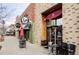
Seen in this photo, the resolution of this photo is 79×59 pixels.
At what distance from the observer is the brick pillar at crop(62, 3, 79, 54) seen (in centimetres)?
301

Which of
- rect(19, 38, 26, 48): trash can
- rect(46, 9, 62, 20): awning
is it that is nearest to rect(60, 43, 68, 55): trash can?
rect(46, 9, 62, 20): awning

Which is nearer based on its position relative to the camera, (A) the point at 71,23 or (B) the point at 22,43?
(A) the point at 71,23

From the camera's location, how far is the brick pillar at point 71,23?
9.86 ft

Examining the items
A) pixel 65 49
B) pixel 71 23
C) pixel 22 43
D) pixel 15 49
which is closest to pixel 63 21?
pixel 71 23

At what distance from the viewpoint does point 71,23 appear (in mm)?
3084

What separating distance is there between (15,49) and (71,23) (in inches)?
36.2

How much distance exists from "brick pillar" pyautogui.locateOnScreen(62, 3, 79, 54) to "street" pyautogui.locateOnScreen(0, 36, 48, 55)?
1.36ft

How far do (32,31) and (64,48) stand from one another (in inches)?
24.1

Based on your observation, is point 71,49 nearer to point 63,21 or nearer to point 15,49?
point 63,21

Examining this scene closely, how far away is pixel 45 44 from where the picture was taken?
10.9ft

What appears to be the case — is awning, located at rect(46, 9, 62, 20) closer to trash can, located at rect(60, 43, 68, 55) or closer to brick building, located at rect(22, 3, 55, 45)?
brick building, located at rect(22, 3, 55, 45)
